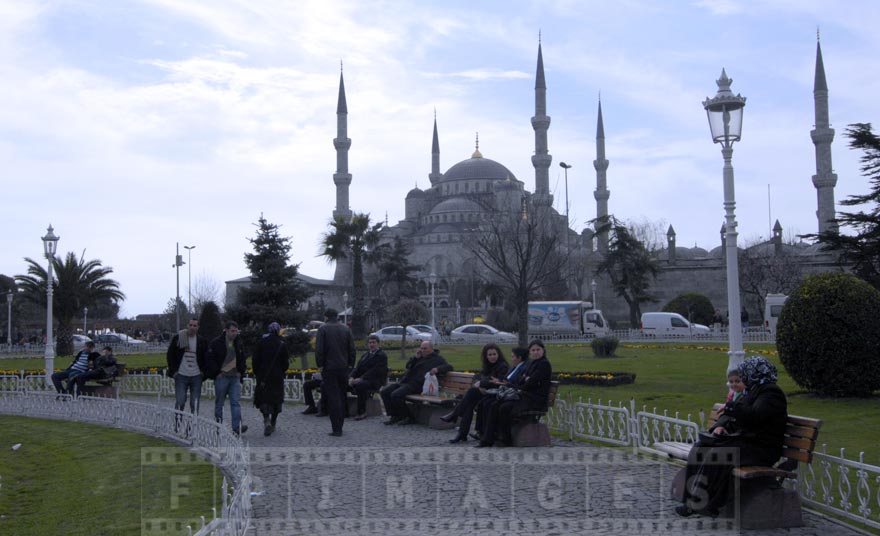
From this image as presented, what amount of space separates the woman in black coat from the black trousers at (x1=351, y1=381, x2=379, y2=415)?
151cm

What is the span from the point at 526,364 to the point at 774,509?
3.73 meters

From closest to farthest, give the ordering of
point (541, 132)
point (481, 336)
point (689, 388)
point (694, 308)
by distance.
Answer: point (689, 388), point (481, 336), point (694, 308), point (541, 132)

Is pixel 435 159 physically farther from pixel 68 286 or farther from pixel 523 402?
pixel 523 402

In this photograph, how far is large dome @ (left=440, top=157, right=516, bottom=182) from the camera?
8812 centimetres

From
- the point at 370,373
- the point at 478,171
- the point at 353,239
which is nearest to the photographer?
the point at 370,373

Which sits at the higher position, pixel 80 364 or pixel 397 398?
pixel 80 364

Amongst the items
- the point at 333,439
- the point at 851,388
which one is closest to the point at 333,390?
the point at 333,439

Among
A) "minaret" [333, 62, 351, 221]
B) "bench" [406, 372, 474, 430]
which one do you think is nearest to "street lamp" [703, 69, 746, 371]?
"bench" [406, 372, 474, 430]

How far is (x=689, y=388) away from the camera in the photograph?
46.7 ft

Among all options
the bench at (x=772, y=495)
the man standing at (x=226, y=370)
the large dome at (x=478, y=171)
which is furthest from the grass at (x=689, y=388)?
the large dome at (x=478, y=171)

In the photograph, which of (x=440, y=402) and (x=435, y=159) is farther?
(x=435, y=159)

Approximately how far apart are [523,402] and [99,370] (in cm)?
843

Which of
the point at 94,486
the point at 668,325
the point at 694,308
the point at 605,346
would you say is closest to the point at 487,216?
the point at 668,325

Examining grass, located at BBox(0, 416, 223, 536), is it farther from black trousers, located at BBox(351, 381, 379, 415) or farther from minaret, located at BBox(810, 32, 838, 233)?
minaret, located at BBox(810, 32, 838, 233)
